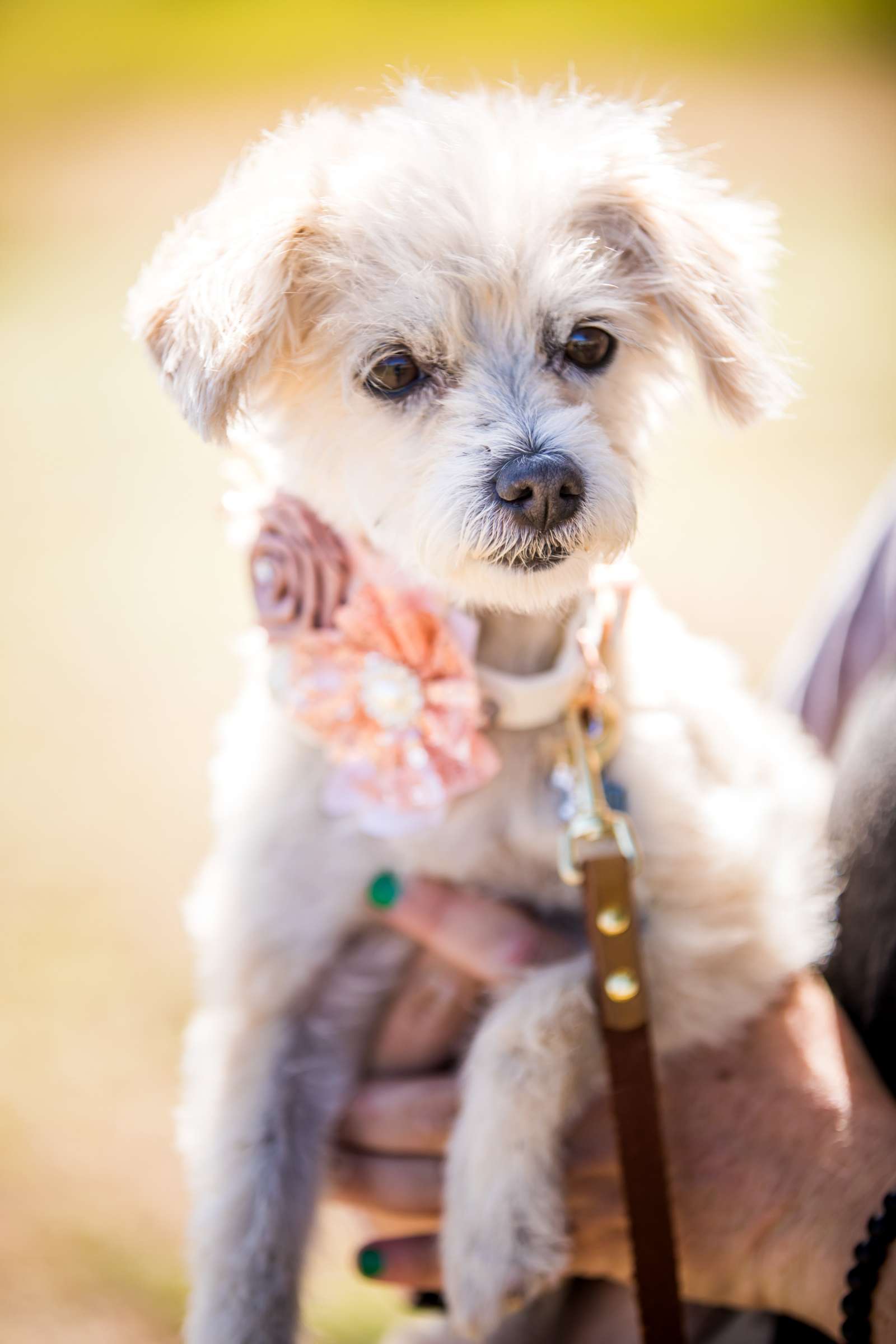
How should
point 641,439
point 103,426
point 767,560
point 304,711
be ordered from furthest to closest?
point 103,426 < point 767,560 < point 641,439 < point 304,711

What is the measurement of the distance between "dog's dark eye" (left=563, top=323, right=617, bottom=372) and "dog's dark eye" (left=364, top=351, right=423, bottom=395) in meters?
0.23

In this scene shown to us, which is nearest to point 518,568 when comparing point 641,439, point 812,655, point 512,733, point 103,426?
point 512,733

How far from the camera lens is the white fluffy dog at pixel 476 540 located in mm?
1448

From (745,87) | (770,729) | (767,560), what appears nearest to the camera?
(770,729)

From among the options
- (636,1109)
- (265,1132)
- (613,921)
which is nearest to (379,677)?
(613,921)

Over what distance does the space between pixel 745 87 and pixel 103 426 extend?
27.4ft

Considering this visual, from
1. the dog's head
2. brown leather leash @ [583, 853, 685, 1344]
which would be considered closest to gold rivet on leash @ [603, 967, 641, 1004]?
brown leather leash @ [583, 853, 685, 1344]

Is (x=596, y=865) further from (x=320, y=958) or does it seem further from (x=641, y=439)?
(x=641, y=439)

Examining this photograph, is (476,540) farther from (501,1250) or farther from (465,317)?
(501,1250)

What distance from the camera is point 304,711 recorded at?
160 centimetres

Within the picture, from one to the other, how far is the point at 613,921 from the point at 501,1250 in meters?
0.52

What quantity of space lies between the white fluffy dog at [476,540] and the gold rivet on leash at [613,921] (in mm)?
221

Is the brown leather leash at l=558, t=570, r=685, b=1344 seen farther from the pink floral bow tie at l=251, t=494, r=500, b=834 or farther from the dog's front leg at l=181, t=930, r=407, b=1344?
the dog's front leg at l=181, t=930, r=407, b=1344

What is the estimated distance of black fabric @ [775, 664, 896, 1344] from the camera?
1488 millimetres
